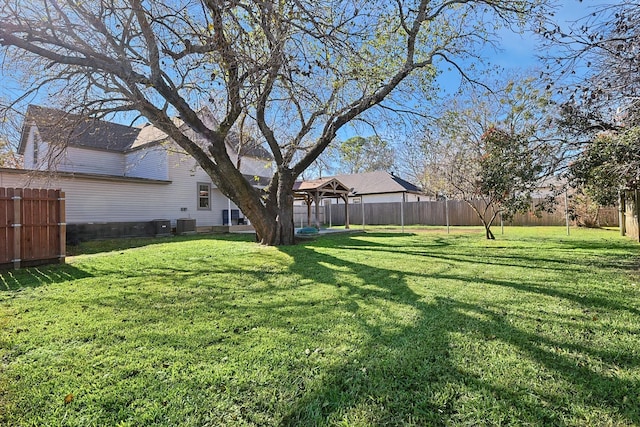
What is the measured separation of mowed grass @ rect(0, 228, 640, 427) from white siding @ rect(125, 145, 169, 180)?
34.8 feet

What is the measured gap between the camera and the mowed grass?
1.99m

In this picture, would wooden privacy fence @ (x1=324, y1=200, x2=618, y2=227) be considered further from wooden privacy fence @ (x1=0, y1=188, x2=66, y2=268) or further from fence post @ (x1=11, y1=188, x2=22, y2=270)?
fence post @ (x1=11, y1=188, x2=22, y2=270)

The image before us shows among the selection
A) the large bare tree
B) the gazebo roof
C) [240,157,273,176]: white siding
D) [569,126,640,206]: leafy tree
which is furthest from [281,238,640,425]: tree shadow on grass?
[240,157,273,176]: white siding

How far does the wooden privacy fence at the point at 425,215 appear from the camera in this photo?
19.3 metres

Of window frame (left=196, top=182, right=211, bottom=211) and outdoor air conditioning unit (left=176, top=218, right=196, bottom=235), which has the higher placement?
window frame (left=196, top=182, right=211, bottom=211)

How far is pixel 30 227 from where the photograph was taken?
22.1 feet

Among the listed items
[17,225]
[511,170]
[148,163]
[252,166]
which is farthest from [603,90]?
[252,166]

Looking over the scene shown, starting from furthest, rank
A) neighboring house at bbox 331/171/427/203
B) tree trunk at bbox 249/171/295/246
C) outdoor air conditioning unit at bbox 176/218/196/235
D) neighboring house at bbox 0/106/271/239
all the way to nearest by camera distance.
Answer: neighboring house at bbox 331/171/427/203 < outdoor air conditioning unit at bbox 176/218/196/235 < neighboring house at bbox 0/106/271/239 < tree trunk at bbox 249/171/295/246

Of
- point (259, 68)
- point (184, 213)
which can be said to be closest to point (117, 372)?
point (259, 68)

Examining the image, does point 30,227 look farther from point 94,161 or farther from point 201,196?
point 201,196

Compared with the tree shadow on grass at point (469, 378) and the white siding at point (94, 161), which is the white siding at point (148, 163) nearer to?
the white siding at point (94, 161)

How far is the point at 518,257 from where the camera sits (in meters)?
7.52

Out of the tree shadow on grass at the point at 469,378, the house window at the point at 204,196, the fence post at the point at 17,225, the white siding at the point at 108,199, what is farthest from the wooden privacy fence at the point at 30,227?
the house window at the point at 204,196

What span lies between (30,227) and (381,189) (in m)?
23.5
